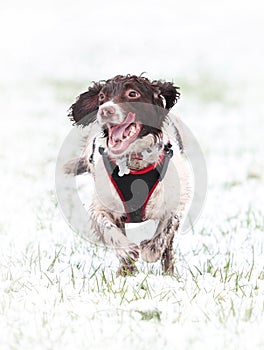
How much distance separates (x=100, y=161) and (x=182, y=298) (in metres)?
1.17

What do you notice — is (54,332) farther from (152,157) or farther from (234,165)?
(234,165)

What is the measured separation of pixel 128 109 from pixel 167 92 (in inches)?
21.8

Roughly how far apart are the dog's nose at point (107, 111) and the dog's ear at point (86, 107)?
21.8 inches

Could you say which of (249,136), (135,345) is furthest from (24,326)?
(249,136)

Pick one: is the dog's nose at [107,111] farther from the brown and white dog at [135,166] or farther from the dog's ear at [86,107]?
the dog's ear at [86,107]

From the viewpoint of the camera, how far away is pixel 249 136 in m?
11.4

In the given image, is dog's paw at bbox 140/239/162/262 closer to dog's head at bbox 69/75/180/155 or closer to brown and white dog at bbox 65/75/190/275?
brown and white dog at bbox 65/75/190/275

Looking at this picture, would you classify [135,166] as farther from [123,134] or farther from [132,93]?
[132,93]

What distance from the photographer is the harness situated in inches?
154

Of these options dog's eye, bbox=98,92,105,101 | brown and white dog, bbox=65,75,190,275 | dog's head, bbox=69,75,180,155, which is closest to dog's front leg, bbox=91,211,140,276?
brown and white dog, bbox=65,75,190,275

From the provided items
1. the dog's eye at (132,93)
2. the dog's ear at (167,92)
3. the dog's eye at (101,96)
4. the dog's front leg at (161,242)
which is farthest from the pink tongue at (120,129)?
the dog's front leg at (161,242)

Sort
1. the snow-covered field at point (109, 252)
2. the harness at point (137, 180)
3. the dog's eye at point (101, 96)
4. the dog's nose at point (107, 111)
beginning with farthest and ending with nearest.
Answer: the harness at point (137, 180) → the dog's eye at point (101, 96) → the dog's nose at point (107, 111) → the snow-covered field at point (109, 252)

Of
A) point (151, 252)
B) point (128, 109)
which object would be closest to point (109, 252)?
point (151, 252)

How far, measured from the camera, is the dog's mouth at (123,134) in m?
3.65
